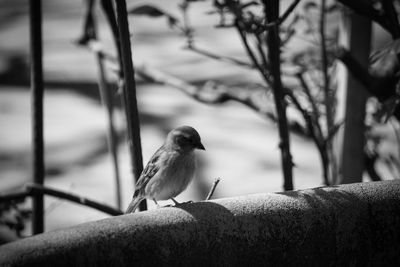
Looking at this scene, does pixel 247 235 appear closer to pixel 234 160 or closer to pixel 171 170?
pixel 171 170

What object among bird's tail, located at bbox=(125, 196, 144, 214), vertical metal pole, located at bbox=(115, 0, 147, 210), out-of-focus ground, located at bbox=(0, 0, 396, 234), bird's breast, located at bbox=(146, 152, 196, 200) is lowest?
out-of-focus ground, located at bbox=(0, 0, 396, 234)

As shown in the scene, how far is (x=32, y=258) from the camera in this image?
1.10 m

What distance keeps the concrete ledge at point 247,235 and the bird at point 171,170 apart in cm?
95

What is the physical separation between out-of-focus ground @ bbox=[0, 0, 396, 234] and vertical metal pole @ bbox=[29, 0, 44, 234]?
1.71m

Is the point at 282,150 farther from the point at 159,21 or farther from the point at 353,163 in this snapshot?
the point at 159,21

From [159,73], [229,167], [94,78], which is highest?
[159,73]

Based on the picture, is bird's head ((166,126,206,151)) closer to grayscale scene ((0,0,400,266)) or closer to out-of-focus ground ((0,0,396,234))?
grayscale scene ((0,0,400,266))

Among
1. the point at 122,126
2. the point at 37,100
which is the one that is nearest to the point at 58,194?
A: the point at 37,100

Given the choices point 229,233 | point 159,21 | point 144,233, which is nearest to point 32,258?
point 144,233

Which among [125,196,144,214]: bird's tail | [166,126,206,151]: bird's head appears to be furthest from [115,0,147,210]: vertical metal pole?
[166,126,206,151]: bird's head

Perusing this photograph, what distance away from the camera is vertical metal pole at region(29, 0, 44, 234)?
1.86 metres

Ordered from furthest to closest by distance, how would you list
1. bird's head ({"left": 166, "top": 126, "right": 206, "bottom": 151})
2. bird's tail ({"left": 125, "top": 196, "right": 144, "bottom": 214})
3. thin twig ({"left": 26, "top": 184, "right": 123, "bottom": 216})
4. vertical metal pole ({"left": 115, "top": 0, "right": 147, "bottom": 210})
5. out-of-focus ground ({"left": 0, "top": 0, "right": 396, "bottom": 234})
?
out-of-focus ground ({"left": 0, "top": 0, "right": 396, "bottom": 234}) → bird's head ({"left": 166, "top": 126, "right": 206, "bottom": 151}) → bird's tail ({"left": 125, "top": 196, "right": 144, "bottom": 214}) → thin twig ({"left": 26, "top": 184, "right": 123, "bottom": 216}) → vertical metal pole ({"left": 115, "top": 0, "right": 147, "bottom": 210})

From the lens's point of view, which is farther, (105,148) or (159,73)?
(105,148)

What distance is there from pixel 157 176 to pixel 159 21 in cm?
651
